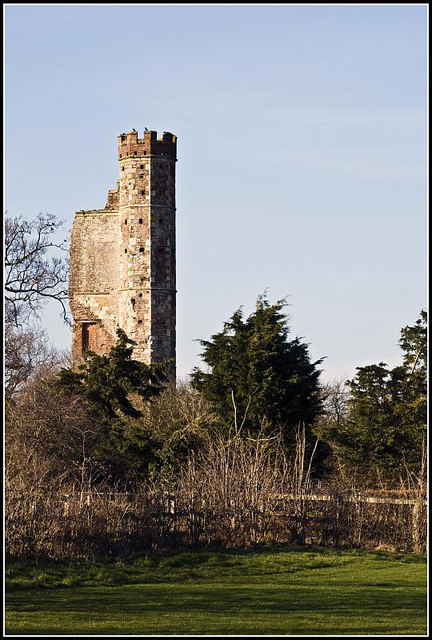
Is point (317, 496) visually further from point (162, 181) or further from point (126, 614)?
point (162, 181)

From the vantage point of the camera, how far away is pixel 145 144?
44.6 metres

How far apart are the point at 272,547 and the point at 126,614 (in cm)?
947

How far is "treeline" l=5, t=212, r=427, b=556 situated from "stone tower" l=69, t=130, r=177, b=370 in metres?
8.36

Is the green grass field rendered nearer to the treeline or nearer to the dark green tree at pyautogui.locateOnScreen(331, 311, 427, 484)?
the treeline

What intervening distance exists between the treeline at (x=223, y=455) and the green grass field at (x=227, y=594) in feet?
2.92

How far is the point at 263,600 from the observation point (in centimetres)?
1608

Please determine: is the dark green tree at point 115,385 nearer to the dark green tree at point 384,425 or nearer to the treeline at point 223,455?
the treeline at point 223,455

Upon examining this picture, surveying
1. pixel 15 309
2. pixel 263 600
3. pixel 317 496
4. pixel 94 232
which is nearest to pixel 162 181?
pixel 94 232

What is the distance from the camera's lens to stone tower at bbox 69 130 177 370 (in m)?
43.9

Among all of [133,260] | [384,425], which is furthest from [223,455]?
[133,260]

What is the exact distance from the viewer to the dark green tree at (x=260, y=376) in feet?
98.8

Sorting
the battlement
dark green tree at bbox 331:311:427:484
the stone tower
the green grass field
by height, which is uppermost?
the battlement

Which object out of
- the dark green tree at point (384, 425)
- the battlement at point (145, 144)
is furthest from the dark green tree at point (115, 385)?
the battlement at point (145, 144)

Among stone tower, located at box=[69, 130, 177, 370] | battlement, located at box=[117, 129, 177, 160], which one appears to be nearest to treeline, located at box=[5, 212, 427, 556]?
stone tower, located at box=[69, 130, 177, 370]
